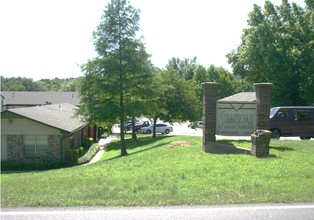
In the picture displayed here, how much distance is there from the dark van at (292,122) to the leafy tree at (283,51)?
48.8ft

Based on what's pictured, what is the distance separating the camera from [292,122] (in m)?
22.5

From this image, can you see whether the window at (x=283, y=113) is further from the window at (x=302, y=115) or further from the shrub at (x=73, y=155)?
the shrub at (x=73, y=155)

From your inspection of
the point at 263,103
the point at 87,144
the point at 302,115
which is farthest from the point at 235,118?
the point at 87,144

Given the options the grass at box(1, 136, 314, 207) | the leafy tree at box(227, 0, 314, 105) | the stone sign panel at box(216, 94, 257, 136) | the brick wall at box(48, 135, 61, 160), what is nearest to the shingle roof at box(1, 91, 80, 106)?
the leafy tree at box(227, 0, 314, 105)

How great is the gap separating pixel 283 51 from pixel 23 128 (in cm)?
2704

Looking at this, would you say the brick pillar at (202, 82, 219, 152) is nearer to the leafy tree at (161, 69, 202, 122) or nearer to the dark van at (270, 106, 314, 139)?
the dark van at (270, 106, 314, 139)

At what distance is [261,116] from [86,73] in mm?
13951

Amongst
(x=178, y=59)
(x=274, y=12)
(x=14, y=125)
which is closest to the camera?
(x=14, y=125)

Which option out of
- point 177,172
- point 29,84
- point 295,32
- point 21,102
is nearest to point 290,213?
point 177,172

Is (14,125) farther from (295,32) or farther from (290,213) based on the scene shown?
(295,32)

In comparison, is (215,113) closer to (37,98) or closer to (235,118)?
(235,118)

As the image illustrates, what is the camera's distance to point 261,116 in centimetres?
1520

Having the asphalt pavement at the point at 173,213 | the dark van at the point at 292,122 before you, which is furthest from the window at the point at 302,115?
the asphalt pavement at the point at 173,213

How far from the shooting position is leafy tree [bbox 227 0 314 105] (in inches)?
1484
